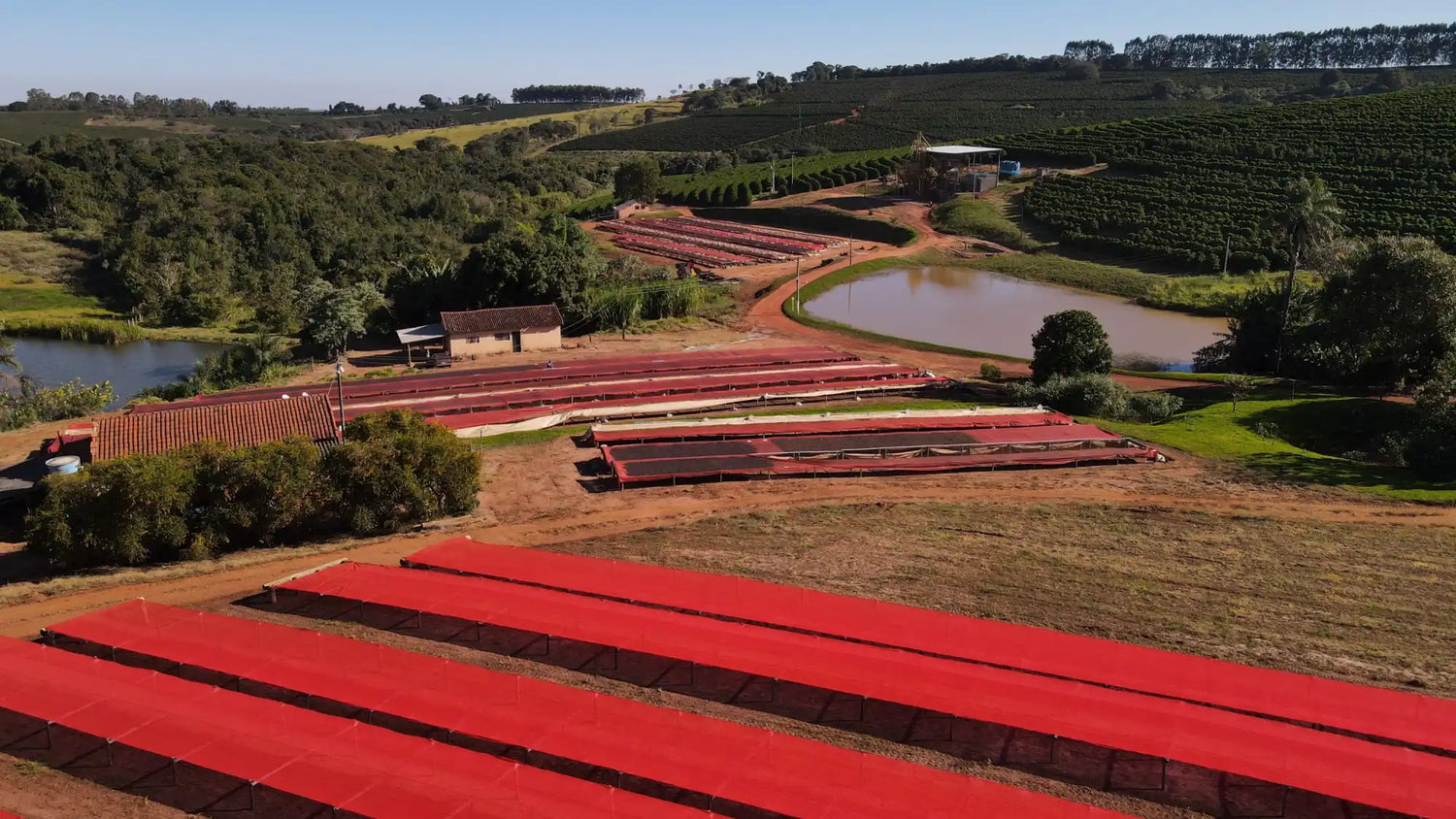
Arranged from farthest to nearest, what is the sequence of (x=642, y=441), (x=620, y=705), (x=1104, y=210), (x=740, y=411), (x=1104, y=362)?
(x=1104, y=210) → (x=1104, y=362) → (x=740, y=411) → (x=642, y=441) → (x=620, y=705)

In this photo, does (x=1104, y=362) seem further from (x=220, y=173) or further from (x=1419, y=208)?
(x=220, y=173)

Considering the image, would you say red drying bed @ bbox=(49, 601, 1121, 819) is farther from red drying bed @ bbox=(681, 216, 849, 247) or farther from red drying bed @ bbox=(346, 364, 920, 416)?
red drying bed @ bbox=(681, 216, 849, 247)

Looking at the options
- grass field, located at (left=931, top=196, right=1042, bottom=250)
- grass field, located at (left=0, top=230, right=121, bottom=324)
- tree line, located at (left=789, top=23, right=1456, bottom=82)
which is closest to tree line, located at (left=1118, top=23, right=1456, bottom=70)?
tree line, located at (left=789, top=23, right=1456, bottom=82)

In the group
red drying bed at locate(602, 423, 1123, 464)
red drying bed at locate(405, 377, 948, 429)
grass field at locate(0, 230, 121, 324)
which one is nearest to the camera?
red drying bed at locate(602, 423, 1123, 464)

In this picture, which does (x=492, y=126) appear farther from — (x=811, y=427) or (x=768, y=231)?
(x=811, y=427)

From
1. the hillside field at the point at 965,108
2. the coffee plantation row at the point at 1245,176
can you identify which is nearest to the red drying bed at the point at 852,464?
the coffee plantation row at the point at 1245,176

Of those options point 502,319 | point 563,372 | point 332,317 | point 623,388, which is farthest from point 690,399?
point 332,317

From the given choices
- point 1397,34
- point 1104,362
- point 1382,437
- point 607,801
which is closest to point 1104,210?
point 1104,362
